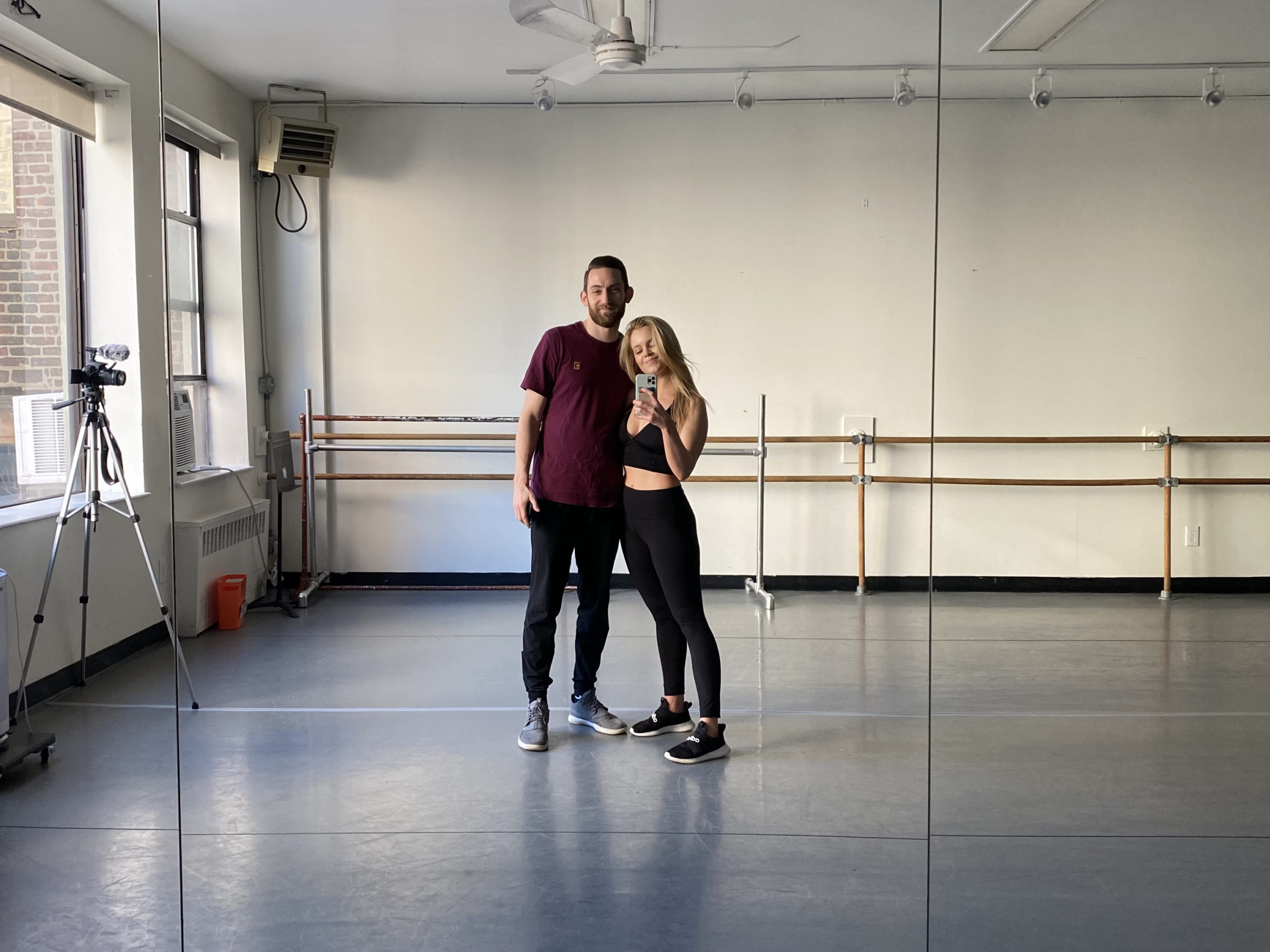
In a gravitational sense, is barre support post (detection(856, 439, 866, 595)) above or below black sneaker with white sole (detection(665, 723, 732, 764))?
above

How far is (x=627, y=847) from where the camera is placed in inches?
66.1

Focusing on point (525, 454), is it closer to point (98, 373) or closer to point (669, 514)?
point (669, 514)

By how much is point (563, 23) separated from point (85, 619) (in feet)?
4.38

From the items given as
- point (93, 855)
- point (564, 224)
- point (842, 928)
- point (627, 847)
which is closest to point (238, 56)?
point (564, 224)

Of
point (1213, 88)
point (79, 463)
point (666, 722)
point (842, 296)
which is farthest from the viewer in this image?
point (666, 722)

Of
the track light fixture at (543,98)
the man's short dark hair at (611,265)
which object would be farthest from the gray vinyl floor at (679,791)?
the track light fixture at (543,98)

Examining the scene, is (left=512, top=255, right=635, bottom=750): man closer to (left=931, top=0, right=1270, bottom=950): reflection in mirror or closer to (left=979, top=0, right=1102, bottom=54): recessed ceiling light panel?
(left=931, top=0, right=1270, bottom=950): reflection in mirror

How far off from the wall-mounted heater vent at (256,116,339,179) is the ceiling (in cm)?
7

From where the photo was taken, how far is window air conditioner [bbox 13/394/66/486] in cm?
156

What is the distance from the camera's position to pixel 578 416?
1.81 metres

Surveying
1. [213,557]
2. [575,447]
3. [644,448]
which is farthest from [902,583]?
[213,557]

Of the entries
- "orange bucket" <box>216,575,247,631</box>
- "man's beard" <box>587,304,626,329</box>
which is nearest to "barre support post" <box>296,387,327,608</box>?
"orange bucket" <box>216,575,247,631</box>

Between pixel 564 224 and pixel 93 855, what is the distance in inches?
55.2

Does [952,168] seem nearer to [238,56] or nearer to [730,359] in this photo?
[730,359]
